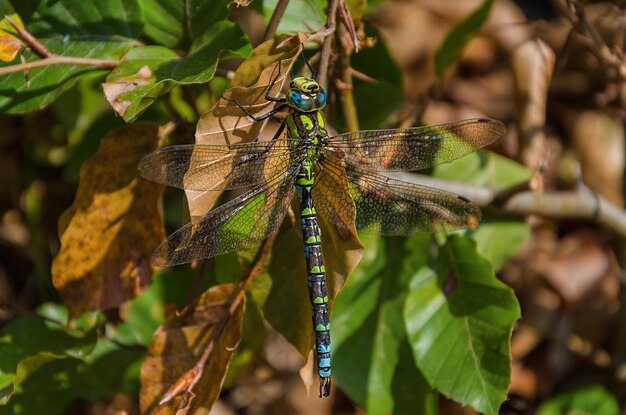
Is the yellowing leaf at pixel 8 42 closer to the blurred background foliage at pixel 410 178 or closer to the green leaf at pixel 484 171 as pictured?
the blurred background foliage at pixel 410 178

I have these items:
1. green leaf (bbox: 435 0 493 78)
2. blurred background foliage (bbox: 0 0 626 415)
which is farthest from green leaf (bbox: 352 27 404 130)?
Result: green leaf (bbox: 435 0 493 78)

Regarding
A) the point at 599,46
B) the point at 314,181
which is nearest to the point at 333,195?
the point at 314,181

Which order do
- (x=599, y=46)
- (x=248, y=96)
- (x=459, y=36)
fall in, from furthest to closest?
(x=459, y=36) < (x=599, y=46) < (x=248, y=96)

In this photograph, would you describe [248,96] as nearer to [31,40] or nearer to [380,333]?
[31,40]

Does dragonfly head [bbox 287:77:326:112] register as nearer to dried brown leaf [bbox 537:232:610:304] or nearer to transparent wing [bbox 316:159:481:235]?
transparent wing [bbox 316:159:481:235]

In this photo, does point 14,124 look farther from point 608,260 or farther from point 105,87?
point 608,260
